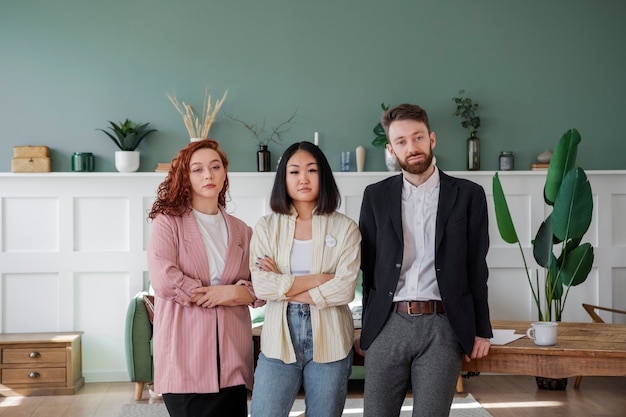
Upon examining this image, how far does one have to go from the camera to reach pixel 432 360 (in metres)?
2.31

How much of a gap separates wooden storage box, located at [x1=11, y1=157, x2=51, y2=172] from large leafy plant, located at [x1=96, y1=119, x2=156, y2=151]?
1.57 feet

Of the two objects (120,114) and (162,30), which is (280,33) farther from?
(120,114)

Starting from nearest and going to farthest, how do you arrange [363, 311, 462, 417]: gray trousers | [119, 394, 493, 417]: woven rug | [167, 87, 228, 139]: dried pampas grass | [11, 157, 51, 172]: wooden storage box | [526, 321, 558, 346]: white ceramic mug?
[363, 311, 462, 417]: gray trousers < [526, 321, 558, 346]: white ceramic mug < [119, 394, 493, 417]: woven rug < [11, 157, 51, 172]: wooden storage box < [167, 87, 228, 139]: dried pampas grass

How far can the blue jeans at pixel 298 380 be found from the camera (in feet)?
7.70

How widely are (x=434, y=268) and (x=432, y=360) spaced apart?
1.00ft

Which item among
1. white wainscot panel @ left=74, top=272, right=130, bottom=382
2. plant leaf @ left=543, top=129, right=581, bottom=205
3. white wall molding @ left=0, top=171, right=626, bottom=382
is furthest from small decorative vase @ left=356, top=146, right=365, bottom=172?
white wainscot panel @ left=74, top=272, right=130, bottom=382

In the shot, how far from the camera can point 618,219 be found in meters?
5.43

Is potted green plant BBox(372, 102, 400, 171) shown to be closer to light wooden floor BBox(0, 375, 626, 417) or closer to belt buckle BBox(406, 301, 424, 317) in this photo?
light wooden floor BBox(0, 375, 626, 417)

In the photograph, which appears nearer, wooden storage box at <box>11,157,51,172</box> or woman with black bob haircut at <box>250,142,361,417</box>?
woman with black bob haircut at <box>250,142,361,417</box>

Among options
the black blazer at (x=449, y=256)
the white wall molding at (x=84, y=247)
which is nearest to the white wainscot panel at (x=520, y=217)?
the white wall molding at (x=84, y=247)

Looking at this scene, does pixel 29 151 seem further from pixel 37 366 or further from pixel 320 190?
pixel 320 190

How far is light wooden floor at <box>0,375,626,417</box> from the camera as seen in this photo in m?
4.32

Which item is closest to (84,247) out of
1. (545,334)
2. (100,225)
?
(100,225)

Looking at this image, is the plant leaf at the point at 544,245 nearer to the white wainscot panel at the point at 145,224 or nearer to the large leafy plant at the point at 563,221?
the large leafy plant at the point at 563,221
